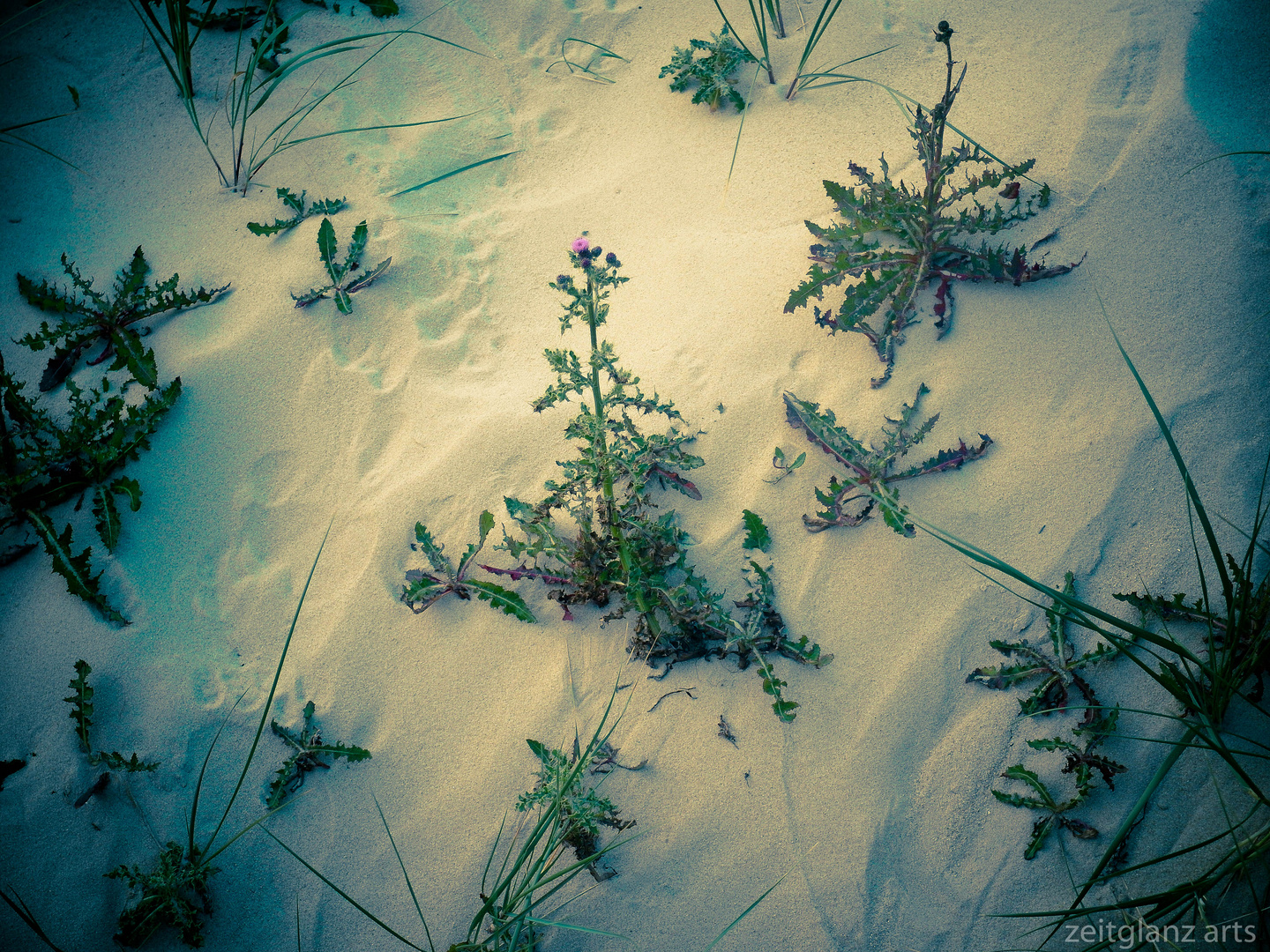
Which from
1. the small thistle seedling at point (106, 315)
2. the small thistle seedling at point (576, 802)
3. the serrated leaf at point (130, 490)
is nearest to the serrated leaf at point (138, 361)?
the small thistle seedling at point (106, 315)

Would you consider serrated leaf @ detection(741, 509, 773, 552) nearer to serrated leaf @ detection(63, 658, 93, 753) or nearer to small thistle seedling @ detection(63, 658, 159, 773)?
small thistle seedling @ detection(63, 658, 159, 773)

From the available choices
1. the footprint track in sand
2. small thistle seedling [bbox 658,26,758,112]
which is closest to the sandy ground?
the footprint track in sand

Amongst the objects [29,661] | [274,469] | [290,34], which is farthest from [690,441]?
[290,34]

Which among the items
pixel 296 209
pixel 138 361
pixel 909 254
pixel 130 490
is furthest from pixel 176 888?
pixel 909 254

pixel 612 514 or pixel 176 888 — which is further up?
pixel 612 514

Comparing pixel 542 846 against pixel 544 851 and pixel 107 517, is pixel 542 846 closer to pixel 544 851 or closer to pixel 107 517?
pixel 544 851

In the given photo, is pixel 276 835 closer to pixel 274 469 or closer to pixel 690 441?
pixel 274 469
